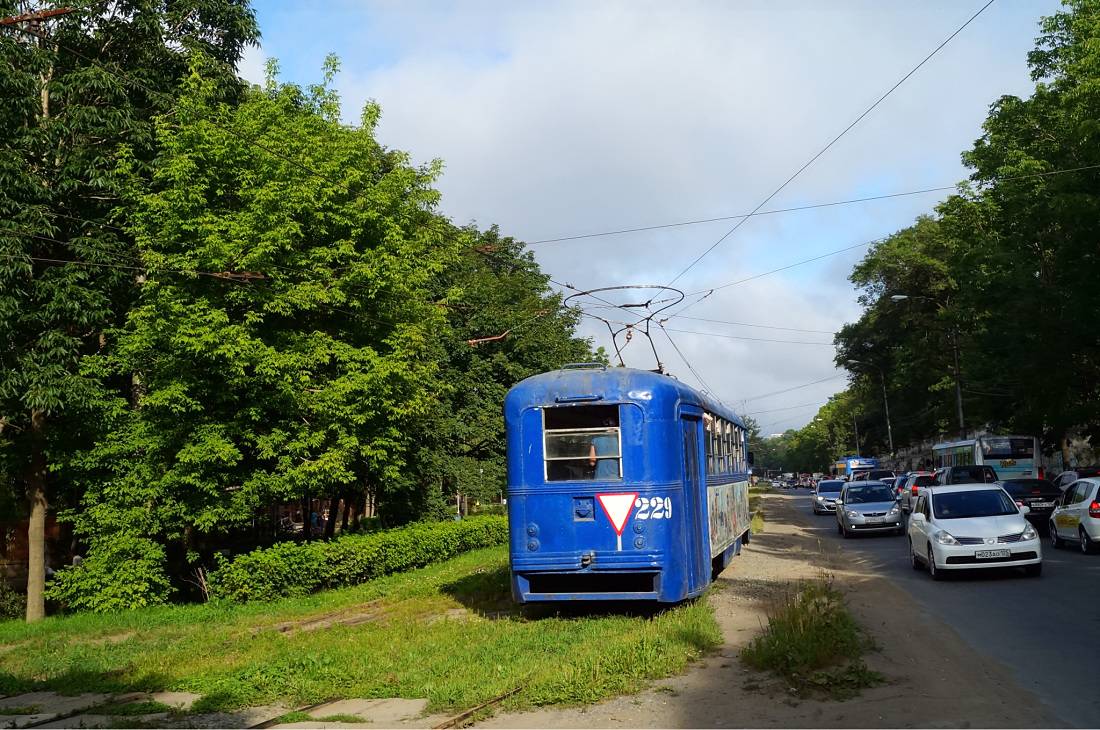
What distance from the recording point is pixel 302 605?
17281 mm

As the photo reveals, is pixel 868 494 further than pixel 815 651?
Yes

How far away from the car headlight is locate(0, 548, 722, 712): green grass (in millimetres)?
4772

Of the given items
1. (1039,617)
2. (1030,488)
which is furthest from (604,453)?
(1030,488)

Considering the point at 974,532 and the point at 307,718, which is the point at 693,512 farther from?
the point at 307,718

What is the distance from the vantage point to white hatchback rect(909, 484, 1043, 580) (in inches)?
598

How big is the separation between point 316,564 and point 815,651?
1220 centimetres

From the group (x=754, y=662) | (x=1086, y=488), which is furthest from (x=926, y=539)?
(x=754, y=662)

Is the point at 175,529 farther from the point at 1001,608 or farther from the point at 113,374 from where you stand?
the point at 1001,608

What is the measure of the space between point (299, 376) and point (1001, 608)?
42.0ft

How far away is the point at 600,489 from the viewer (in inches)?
481

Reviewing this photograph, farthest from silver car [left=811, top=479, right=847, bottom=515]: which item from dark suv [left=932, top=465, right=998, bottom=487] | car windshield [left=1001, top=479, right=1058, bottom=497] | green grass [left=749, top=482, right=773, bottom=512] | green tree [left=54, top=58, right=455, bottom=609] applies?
green tree [left=54, top=58, right=455, bottom=609]

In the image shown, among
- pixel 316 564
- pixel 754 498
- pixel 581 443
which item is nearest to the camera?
pixel 581 443

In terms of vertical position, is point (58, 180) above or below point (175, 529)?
above

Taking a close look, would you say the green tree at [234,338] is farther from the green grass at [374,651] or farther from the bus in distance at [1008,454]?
the bus in distance at [1008,454]
